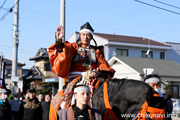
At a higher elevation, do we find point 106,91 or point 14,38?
point 14,38

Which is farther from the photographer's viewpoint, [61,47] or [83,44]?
[83,44]

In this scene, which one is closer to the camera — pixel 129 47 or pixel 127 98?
pixel 127 98

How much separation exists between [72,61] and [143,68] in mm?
22855

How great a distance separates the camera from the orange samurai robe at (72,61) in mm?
5191

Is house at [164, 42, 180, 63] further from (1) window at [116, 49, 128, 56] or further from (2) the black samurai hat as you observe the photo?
(2) the black samurai hat

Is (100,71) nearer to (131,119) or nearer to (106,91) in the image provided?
(106,91)

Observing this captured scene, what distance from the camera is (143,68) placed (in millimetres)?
27828

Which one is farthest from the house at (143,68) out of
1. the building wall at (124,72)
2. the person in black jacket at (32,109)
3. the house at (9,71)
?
the house at (9,71)

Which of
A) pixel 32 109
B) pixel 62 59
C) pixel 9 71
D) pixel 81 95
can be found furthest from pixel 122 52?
pixel 81 95

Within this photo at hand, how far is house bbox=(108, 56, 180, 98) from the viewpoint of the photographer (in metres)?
26.6

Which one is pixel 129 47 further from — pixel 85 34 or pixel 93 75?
pixel 93 75

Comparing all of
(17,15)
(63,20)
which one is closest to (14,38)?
(17,15)

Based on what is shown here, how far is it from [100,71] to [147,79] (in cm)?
81

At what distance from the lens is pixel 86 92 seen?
4.21 m
